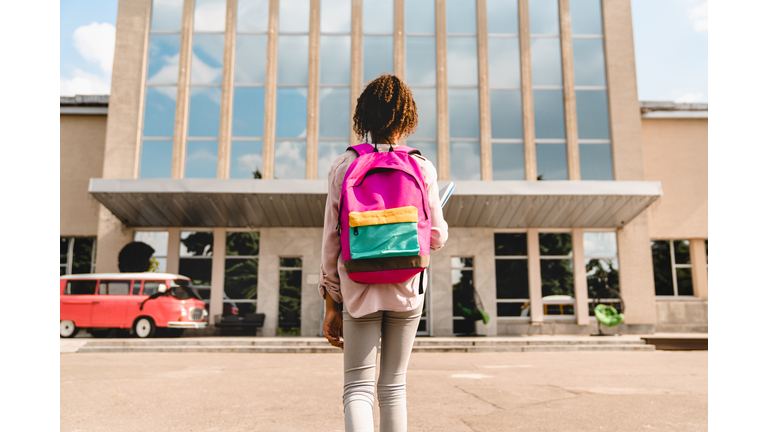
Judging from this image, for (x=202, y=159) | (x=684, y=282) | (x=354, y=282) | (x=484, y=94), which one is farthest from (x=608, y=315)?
(x=354, y=282)

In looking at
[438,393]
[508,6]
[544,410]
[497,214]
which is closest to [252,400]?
[438,393]

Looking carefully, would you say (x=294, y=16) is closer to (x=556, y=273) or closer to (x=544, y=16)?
(x=544, y=16)

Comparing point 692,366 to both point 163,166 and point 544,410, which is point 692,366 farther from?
point 163,166

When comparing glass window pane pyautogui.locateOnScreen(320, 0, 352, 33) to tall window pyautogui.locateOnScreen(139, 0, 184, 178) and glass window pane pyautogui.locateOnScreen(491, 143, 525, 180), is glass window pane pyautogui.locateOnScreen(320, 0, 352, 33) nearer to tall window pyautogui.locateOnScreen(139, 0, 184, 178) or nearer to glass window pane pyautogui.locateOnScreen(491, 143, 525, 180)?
tall window pyautogui.locateOnScreen(139, 0, 184, 178)

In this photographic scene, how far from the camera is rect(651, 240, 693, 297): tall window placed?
20922mm

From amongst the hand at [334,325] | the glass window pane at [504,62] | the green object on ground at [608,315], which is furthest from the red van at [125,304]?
the hand at [334,325]

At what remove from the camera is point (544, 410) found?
4.48 metres

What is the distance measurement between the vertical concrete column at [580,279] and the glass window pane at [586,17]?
7416 mm

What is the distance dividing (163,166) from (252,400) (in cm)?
1570

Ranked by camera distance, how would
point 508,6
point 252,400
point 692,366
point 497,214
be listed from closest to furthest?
point 252,400 < point 692,366 < point 497,214 < point 508,6

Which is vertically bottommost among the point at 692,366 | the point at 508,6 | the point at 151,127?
the point at 692,366

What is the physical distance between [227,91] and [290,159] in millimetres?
3369

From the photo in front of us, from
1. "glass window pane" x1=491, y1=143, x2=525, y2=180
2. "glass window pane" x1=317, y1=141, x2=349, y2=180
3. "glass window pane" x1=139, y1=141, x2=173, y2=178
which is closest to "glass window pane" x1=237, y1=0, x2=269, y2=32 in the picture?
"glass window pane" x1=317, y1=141, x2=349, y2=180
